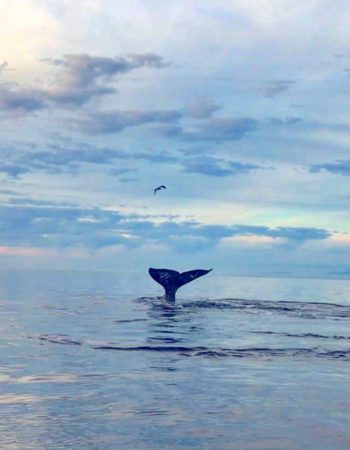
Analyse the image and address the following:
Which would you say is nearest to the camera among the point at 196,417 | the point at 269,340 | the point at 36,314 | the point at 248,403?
the point at 196,417

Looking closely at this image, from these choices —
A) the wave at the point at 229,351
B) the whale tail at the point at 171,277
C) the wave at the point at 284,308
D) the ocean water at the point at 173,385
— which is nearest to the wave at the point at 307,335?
the ocean water at the point at 173,385

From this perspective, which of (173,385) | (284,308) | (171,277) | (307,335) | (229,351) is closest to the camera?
(173,385)

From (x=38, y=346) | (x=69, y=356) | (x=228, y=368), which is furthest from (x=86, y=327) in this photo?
(x=228, y=368)

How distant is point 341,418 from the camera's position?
1582cm

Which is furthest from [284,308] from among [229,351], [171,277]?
[229,351]

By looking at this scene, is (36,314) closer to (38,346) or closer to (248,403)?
(38,346)

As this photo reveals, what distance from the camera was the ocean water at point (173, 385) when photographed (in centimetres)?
1398

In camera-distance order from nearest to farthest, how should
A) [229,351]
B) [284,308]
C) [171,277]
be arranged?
[229,351], [284,308], [171,277]

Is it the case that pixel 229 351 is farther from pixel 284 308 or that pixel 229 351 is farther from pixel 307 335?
pixel 284 308

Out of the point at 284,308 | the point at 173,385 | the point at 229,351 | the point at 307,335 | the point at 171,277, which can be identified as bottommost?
the point at 173,385

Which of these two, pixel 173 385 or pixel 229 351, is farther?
pixel 229 351

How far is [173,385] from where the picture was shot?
63.3 ft

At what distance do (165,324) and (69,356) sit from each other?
12.6 m

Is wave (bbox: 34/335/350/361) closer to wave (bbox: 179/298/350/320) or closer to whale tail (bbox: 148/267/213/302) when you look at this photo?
wave (bbox: 179/298/350/320)
